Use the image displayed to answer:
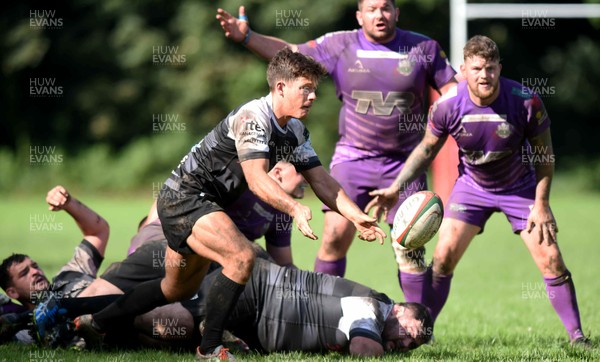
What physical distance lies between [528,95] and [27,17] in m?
21.4

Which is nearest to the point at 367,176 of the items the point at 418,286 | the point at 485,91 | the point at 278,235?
the point at 278,235

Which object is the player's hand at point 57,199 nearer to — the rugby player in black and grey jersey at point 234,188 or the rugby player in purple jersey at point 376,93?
the rugby player in black and grey jersey at point 234,188

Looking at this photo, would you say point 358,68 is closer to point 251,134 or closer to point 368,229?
point 251,134

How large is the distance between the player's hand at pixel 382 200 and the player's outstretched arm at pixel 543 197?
0.88 m

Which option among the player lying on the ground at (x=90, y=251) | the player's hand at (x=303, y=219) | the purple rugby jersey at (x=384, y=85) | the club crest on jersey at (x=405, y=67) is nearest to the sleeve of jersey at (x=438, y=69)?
the purple rugby jersey at (x=384, y=85)

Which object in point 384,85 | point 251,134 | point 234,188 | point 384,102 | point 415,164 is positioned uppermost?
point 384,85

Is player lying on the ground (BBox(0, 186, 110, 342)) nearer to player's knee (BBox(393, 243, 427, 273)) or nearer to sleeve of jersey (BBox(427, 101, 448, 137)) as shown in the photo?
player's knee (BBox(393, 243, 427, 273))

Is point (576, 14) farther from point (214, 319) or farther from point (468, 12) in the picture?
point (214, 319)

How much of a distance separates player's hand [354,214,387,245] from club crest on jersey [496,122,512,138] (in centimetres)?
142

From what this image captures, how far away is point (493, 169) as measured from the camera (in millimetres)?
5773

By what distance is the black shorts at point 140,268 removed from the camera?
562cm

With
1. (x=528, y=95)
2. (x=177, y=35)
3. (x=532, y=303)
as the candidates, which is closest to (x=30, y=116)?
(x=177, y=35)

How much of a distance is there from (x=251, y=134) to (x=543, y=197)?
1984 millimetres

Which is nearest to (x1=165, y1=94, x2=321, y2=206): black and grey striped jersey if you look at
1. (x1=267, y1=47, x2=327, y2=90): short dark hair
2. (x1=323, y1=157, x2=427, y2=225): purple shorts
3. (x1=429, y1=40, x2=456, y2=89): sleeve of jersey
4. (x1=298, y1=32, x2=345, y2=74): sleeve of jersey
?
(x1=267, y1=47, x2=327, y2=90): short dark hair
